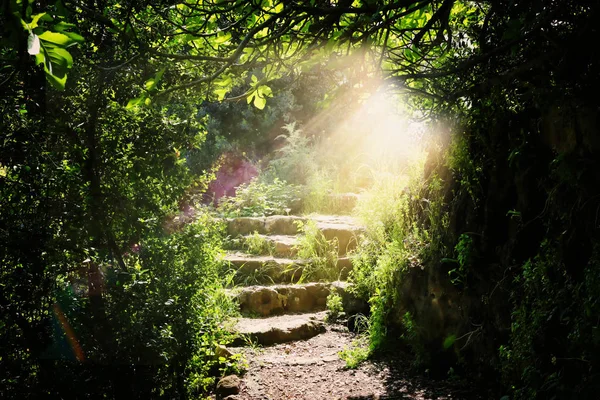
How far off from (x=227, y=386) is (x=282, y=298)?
250 cm

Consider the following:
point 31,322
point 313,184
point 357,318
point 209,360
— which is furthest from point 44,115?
point 313,184

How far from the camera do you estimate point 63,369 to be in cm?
271

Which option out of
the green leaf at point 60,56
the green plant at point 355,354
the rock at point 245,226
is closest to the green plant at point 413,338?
the green plant at point 355,354

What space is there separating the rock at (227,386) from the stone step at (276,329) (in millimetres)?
985

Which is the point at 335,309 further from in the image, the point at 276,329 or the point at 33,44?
the point at 33,44

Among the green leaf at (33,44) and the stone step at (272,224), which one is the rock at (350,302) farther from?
the green leaf at (33,44)

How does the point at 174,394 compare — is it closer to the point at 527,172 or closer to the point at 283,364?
the point at 283,364

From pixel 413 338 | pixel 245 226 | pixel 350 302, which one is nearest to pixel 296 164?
pixel 245 226

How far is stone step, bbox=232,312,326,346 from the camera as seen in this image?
17.3 feet

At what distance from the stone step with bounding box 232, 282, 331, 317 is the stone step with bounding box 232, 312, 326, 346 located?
0.30m

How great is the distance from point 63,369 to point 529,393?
2717 millimetres

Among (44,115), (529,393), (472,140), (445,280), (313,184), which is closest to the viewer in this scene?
(529,393)

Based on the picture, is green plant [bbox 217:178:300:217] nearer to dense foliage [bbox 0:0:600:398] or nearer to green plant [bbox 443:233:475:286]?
dense foliage [bbox 0:0:600:398]

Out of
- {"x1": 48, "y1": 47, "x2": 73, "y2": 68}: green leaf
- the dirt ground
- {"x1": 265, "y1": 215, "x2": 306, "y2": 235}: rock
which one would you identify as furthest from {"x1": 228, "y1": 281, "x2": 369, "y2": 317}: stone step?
{"x1": 48, "y1": 47, "x2": 73, "y2": 68}: green leaf
